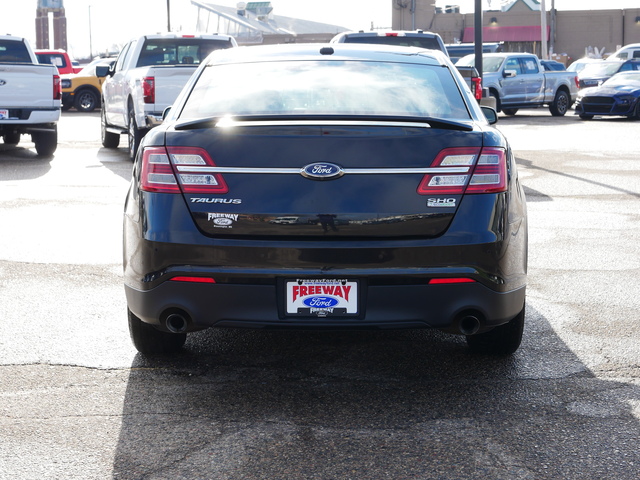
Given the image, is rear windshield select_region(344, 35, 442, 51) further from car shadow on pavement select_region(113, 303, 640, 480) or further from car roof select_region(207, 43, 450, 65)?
car shadow on pavement select_region(113, 303, 640, 480)

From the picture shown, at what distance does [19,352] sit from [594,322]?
3.29 meters

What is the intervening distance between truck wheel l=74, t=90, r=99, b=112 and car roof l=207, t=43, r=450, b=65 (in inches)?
1059

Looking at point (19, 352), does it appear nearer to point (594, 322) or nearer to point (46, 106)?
point (594, 322)

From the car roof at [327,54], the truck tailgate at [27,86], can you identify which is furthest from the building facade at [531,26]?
the car roof at [327,54]

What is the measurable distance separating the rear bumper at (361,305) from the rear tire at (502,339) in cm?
62

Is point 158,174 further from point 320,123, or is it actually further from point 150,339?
point 150,339

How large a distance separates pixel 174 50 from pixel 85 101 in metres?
16.4

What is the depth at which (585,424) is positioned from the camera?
12.9ft

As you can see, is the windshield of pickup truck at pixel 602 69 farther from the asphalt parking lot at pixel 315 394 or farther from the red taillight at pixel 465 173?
the red taillight at pixel 465 173

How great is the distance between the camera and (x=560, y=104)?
28.5 metres

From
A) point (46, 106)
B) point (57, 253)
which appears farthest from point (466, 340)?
point (46, 106)

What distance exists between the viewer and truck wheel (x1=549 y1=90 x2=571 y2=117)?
2841cm

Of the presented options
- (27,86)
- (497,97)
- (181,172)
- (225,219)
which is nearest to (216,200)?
(225,219)

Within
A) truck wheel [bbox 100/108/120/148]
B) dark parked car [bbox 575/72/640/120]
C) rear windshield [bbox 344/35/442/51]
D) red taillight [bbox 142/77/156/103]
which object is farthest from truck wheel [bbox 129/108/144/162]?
dark parked car [bbox 575/72/640/120]
